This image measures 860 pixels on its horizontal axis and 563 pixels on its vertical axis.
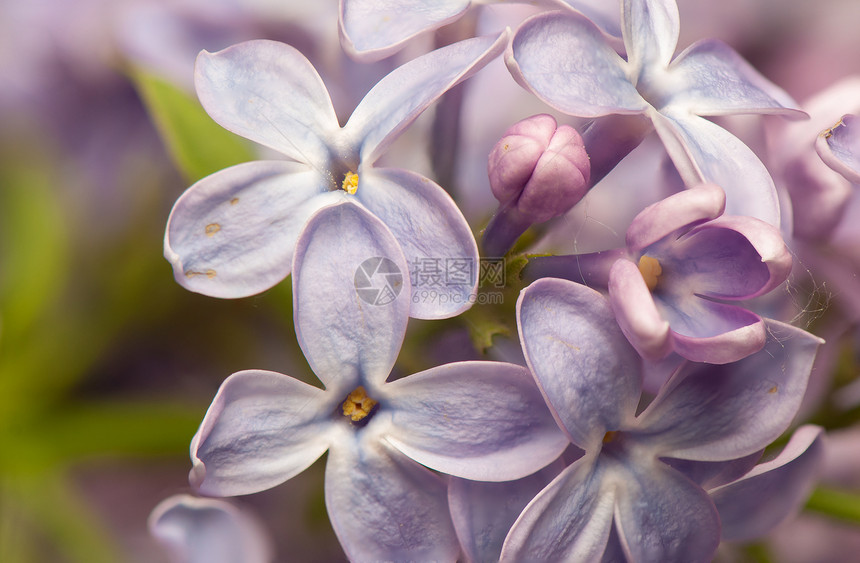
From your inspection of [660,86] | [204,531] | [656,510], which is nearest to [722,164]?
[660,86]

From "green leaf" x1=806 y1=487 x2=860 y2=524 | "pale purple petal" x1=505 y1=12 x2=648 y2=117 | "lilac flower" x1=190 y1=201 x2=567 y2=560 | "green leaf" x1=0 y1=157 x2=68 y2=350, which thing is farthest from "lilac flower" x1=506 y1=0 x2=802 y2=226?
"green leaf" x1=0 y1=157 x2=68 y2=350

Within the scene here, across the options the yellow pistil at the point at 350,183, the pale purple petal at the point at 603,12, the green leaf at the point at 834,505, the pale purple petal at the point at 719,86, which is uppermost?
the pale purple petal at the point at 603,12

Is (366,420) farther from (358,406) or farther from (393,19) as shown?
(393,19)

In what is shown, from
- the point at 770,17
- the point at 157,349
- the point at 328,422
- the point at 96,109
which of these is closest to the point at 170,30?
the point at 96,109

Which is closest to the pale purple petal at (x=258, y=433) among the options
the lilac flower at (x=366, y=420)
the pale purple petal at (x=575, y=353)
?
the lilac flower at (x=366, y=420)

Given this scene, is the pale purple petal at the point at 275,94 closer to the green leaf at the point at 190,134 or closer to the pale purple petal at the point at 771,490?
the green leaf at the point at 190,134
